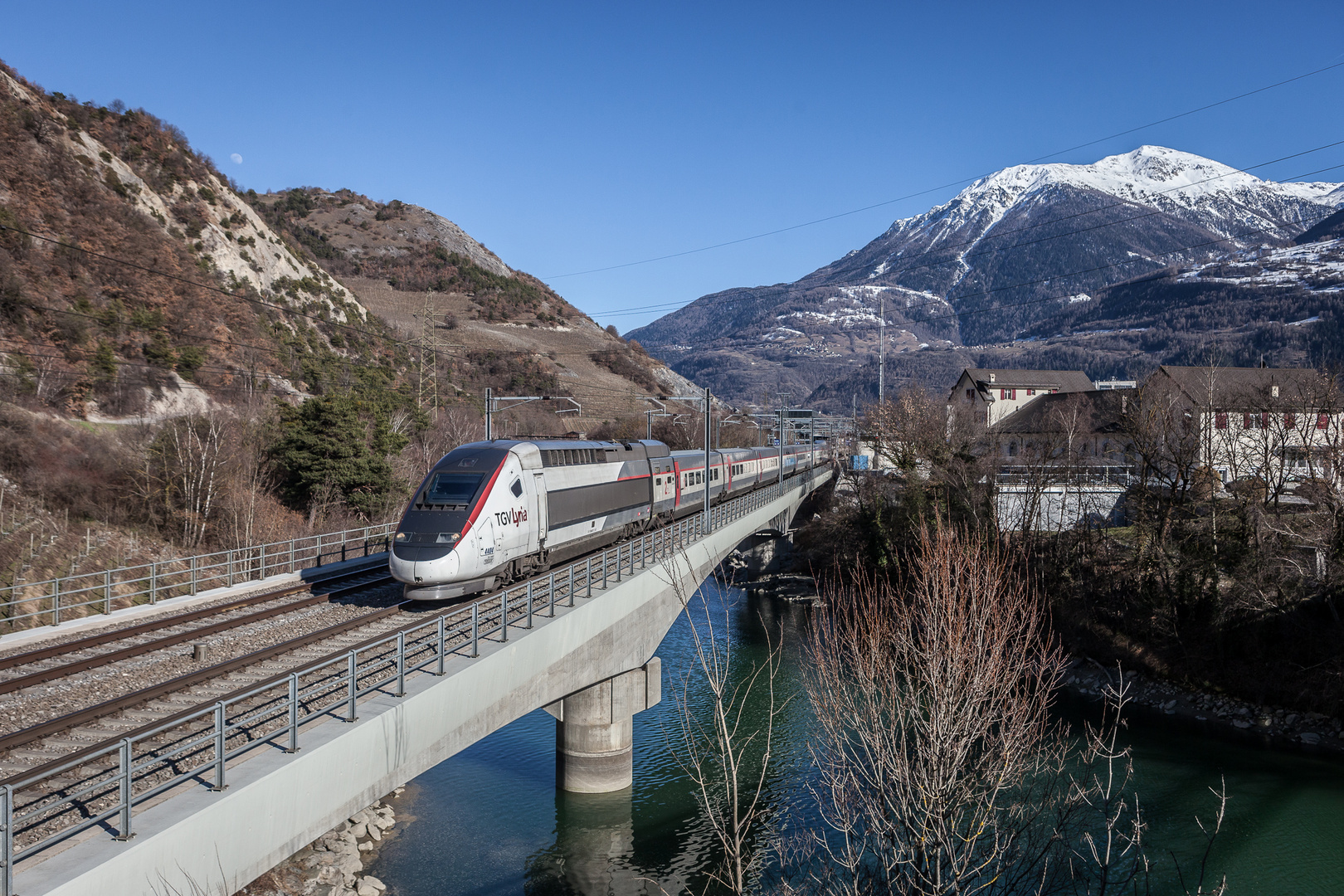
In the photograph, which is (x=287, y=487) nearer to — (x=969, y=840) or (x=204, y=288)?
(x=204, y=288)

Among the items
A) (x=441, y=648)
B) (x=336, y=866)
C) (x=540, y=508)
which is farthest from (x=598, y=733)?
(x=441, y=648)

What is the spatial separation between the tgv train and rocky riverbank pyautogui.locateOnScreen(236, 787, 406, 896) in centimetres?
474

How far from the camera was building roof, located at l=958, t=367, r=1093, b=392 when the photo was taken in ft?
296

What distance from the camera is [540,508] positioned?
66.6 feet

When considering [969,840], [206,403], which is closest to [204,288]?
[206,403]

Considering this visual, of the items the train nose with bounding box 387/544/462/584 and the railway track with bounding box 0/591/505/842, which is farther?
the train nose with bounding box 387/544/462/584

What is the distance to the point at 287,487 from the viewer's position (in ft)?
120

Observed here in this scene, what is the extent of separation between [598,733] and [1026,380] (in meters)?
82.7

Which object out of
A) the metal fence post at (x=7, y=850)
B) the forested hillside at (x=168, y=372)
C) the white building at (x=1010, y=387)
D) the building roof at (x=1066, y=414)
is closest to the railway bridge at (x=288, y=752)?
the metal fence post at (x=7, y=850)

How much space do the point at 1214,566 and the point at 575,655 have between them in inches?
1055

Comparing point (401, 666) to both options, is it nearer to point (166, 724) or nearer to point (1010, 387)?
point (166, 724)

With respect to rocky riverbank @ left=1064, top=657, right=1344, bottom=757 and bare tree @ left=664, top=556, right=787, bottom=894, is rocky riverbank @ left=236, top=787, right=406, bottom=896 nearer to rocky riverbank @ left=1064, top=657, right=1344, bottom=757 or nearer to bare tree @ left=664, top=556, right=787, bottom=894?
bare tree @ left=664, top=556, right=787, bottom=894

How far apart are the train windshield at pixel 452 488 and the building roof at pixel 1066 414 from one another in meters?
35.6

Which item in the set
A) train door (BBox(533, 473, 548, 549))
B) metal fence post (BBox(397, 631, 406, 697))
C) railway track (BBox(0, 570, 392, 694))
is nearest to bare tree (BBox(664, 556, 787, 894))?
train door (BBox(533, 473, 548, 549))
